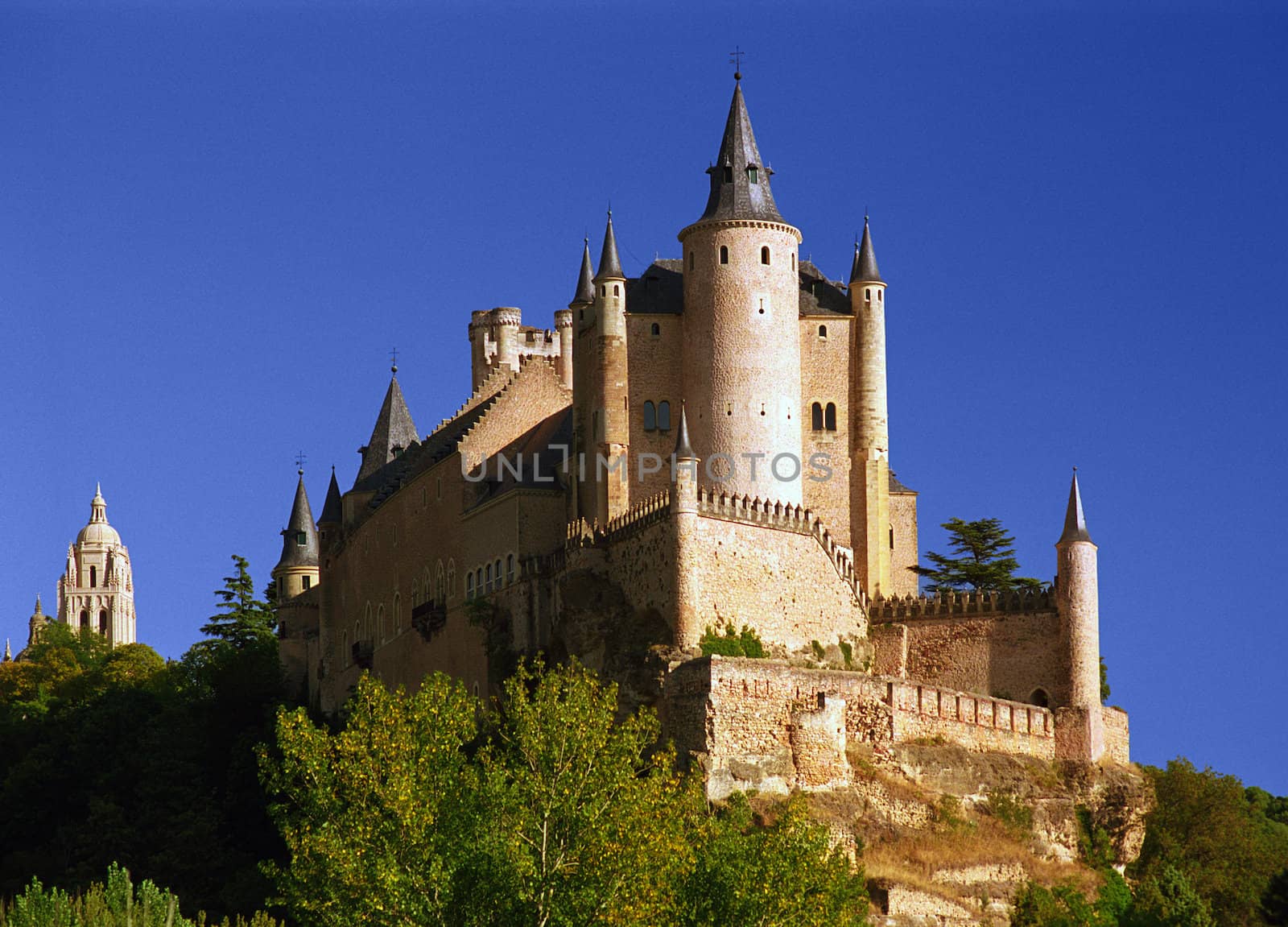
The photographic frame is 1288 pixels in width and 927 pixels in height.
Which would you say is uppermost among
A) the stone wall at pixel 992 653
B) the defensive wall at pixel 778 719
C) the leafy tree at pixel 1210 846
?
the stone wall at pixel 992 653

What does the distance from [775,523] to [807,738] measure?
8.65 meters

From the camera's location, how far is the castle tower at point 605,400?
3142 inches

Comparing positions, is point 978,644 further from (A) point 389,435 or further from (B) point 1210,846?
(A) point 389,435

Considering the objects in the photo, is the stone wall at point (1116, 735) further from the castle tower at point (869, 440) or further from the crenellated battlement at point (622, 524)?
the crenellated battlement at point (622, 524)

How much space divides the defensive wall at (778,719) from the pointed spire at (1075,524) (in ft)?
28.2

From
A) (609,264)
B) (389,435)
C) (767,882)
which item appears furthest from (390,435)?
(767,882)

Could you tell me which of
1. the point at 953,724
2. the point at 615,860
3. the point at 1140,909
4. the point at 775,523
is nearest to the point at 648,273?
the point at 775,523

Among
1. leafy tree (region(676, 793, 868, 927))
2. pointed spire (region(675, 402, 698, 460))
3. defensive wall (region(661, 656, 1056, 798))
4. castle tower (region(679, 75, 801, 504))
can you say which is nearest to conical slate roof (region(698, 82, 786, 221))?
castle tower (region(679, 75, 801, 504))

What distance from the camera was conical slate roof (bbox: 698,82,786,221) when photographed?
81.4 m

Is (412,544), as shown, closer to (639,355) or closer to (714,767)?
(639,355)

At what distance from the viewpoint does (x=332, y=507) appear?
348ft

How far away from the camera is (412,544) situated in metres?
92.4

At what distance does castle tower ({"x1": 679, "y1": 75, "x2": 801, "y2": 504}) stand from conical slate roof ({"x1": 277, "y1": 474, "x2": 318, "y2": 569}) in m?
36.6

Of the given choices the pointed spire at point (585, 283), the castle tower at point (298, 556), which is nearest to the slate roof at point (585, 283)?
the pointed spire at point (585, 283)
